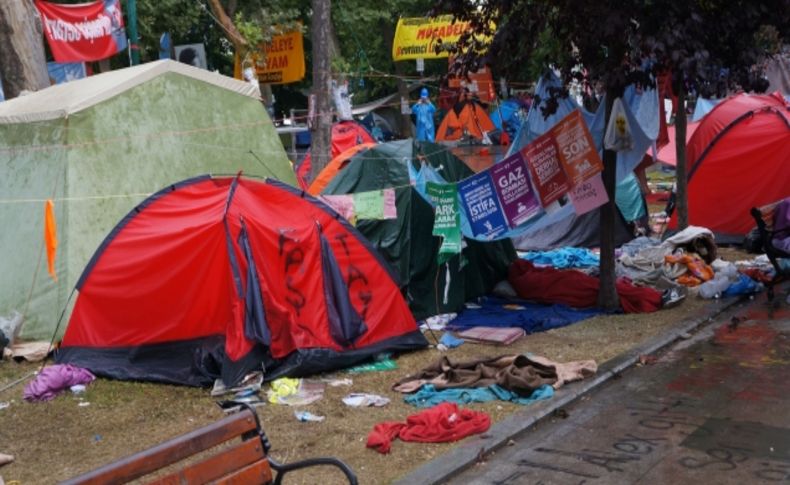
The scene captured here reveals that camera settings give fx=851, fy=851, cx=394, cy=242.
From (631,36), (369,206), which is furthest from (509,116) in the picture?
(631,36)

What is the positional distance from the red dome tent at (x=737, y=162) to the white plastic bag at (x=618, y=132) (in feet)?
15.4

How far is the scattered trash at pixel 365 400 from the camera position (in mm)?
6804

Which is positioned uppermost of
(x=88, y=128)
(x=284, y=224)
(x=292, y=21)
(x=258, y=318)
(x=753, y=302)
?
(x=292, y=21)

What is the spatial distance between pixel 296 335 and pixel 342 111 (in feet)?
39.8

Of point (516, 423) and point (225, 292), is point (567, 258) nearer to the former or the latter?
point (225, 292)

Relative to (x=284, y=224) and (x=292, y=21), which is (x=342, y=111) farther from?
(x=284, y=224)

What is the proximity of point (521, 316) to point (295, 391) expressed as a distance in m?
3.43

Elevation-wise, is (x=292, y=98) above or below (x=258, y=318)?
above

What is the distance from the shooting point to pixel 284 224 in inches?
312

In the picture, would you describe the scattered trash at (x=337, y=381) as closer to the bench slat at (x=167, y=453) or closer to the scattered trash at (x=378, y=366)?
the scattered trash at (x=378, y=366)

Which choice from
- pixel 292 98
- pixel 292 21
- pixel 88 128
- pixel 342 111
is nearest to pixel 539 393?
pixel 88 128

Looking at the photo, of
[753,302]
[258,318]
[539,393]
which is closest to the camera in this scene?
[539,393]

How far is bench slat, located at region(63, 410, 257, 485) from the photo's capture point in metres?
3.18

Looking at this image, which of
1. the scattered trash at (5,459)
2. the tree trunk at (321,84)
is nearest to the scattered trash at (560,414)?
the scattered trash at (5,459)
